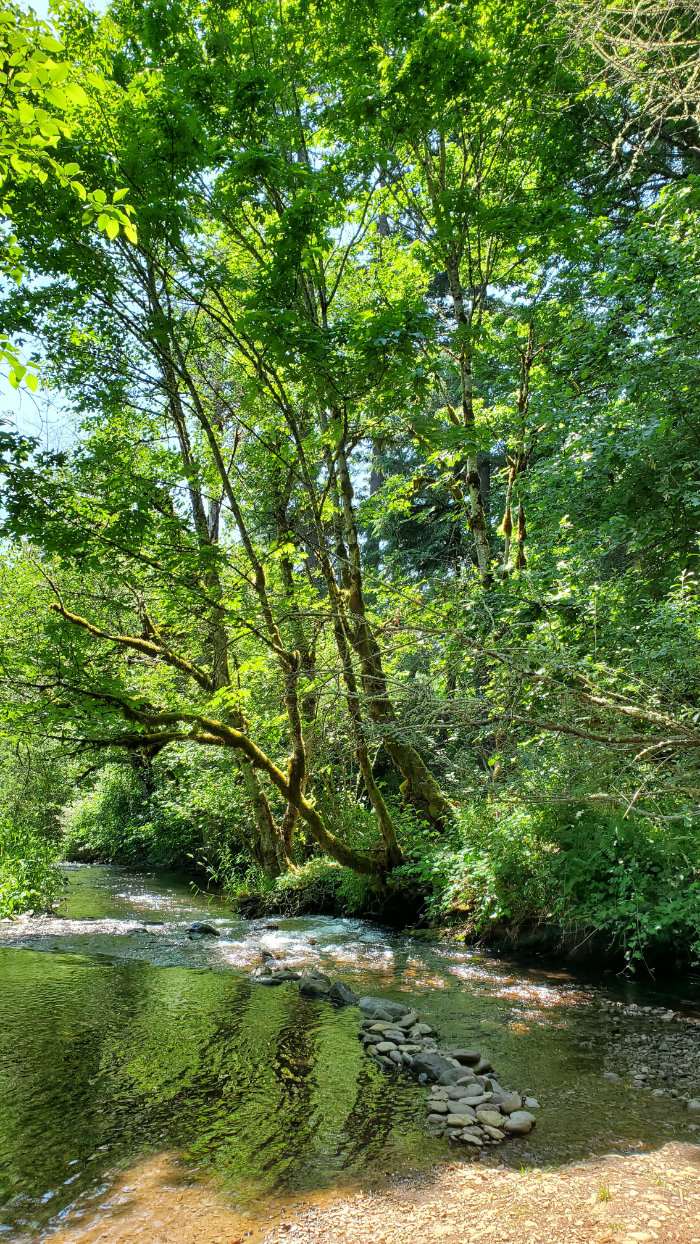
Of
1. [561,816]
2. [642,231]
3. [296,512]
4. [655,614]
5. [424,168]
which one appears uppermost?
[424,168]

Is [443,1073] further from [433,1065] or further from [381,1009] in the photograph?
[381,1009]

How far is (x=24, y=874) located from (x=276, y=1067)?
316 inches

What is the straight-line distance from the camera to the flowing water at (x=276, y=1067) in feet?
11.5

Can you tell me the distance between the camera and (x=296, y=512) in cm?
1211

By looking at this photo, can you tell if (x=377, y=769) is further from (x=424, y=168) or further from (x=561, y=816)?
(x=424, y=168)

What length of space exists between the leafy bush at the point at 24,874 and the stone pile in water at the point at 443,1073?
640 centimetres

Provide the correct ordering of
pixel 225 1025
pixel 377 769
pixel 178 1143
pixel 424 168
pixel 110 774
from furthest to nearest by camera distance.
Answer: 1. pixel 110 774
2. pixel 377 769
3. pixel 424 168
4. pixel 225 1025
5. pixel 178 1143

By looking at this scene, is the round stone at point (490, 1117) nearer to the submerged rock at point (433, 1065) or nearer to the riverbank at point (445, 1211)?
the riverbank at point (445, 1211)

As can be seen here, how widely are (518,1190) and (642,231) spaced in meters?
9.40

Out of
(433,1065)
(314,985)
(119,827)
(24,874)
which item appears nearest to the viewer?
(433,1065)

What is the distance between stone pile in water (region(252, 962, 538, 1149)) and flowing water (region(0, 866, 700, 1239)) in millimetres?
116

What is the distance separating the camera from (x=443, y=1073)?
4531mm

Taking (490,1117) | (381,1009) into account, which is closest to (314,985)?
(381,1009)

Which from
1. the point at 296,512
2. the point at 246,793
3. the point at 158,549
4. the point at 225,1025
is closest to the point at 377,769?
the point at 246,793
